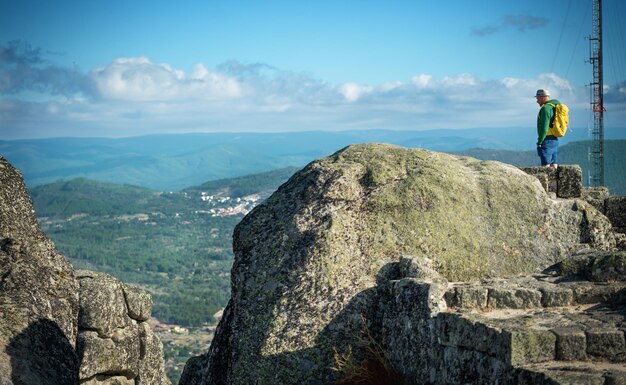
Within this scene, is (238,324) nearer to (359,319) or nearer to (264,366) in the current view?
(264,366)

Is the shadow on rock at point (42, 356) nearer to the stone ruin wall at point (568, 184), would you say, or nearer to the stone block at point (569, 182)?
the stone ruin wall at point (568, 184)

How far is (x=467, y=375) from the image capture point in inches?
362

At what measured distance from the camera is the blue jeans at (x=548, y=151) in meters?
19.8

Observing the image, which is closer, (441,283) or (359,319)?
(441,283)

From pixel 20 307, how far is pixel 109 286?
23.6 feet

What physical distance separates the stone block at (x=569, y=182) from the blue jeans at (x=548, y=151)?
1913 millimetres

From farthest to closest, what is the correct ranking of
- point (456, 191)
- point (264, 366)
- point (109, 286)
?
point (109, 286) < point (456, 191) < point (264, 366)

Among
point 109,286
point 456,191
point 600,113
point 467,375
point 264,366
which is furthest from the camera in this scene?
point 600,113

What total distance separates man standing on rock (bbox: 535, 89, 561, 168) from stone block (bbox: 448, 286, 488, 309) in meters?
10.1

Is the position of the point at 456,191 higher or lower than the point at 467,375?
higher

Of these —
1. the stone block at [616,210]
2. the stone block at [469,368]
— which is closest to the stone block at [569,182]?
the stone block at [616,210]

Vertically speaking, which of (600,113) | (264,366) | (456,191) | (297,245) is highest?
(600,113)

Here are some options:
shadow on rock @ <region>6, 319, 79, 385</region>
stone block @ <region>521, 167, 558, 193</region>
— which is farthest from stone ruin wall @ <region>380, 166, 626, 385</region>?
stone block @ <region>521, 167, 558, 193</region>

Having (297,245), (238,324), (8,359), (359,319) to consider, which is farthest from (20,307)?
(359,319)
